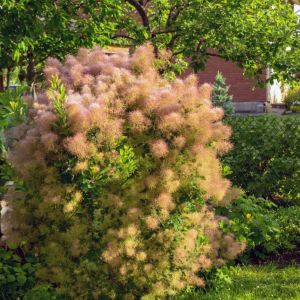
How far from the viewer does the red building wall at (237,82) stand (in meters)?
27.0

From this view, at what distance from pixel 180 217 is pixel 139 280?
0.53 m


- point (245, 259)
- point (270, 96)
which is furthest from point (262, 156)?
point (270, 96)

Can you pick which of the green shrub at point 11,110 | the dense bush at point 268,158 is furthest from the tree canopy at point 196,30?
the green shrub at point 11,110

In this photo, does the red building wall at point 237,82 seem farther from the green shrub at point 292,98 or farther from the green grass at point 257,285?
the green grass at point 257,285

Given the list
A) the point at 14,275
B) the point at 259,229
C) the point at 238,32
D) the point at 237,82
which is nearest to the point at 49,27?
the point at 238,32

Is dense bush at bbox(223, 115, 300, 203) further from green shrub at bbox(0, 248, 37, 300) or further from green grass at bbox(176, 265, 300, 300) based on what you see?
green shrub at bbox(0, 248, 37, 300)

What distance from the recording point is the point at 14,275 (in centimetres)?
389

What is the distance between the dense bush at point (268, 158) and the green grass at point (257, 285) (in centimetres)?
208

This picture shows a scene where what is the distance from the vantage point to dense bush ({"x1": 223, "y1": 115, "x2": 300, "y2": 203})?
7.19 metres

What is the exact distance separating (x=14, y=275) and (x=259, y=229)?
8.89 feet

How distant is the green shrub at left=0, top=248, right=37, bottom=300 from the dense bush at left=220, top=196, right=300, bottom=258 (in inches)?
80.9

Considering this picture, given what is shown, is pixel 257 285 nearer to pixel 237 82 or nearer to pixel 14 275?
pixel 14 275

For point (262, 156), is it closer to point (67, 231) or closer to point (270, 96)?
point (67, 231)

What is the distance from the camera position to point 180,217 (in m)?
A: 3.84
